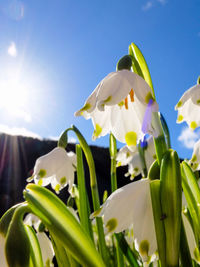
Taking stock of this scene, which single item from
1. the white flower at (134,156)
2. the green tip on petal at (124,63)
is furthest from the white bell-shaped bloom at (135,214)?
the white flower at (134,156)

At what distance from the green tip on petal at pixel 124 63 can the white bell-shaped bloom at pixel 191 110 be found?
0.21m

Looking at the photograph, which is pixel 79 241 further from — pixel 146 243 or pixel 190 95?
pixel 190 95

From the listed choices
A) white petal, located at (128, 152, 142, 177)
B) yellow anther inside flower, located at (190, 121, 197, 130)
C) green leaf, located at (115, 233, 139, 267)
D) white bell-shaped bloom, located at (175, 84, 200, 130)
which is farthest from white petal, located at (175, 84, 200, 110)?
white petal, located at (128, 152, 142, 177)

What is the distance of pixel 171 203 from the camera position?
20.4 inches

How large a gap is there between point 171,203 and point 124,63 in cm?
35

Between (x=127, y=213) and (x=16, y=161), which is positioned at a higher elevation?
(x=16, y=161)

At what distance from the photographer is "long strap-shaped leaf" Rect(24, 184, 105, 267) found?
0.47m

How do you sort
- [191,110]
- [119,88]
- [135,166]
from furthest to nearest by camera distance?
[135,166]
[191,110]
[119,88]

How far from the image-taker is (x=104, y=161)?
4.84 metres

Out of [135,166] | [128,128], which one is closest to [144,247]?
[128,128]

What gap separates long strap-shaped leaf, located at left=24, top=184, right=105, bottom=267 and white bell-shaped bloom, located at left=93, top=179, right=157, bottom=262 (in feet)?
0.23

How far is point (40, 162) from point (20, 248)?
1.75ft

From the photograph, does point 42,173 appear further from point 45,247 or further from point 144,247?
point 144,247

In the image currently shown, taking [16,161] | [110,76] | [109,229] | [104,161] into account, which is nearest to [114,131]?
[110,76]
